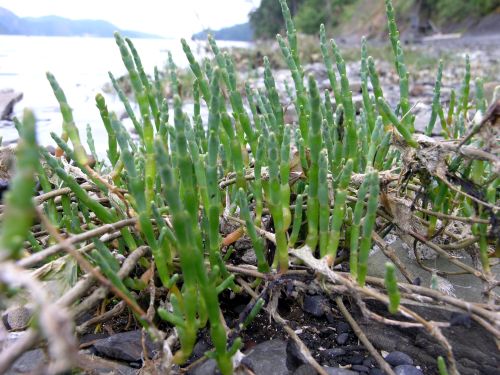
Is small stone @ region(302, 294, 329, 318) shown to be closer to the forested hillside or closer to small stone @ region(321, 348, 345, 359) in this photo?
small stone @ region(321, 348, 345, 359)

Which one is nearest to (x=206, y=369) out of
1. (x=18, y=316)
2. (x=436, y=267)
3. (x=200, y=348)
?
(x=200, y=348)

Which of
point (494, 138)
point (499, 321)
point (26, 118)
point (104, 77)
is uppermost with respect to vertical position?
point (26, 118)

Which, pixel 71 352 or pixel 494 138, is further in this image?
pixel 494 138

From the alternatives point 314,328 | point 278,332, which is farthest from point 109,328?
point 314,328

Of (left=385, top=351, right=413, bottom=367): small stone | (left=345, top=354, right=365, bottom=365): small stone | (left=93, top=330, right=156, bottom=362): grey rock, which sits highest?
(left=93, top=330, right=156, bottom=362): grey rock

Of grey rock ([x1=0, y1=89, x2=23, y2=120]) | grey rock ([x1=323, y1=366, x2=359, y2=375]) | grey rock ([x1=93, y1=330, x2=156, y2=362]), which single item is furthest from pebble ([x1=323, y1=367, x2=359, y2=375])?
grey rock ([x1=0, y1=89, x2=23, y2=120])

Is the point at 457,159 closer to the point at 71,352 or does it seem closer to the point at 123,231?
the point at 123,231

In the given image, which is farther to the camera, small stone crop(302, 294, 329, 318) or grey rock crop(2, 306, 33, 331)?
small stone crop(302, 294, 329, 318)
